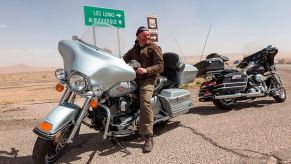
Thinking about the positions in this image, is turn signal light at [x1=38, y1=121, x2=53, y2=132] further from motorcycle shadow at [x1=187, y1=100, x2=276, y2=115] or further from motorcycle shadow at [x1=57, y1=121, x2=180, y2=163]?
motorcycle shadow at [x1=187, y1=100, x2=276, y2=115]

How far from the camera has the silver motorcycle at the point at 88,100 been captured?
3.87 meters

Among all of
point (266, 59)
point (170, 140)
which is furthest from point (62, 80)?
point (266, 59)

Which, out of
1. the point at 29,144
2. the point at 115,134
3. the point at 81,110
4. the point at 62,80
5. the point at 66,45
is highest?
the point at 66,45

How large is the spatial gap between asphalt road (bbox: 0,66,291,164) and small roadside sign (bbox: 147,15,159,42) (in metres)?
4.64

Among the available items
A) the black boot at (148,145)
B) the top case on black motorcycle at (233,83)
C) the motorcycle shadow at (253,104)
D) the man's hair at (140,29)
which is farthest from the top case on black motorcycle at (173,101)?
the motorcycle shadow at (253,104)

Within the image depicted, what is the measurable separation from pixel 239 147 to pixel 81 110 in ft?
8.31

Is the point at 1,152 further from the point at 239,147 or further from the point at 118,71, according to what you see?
the point at 239,147

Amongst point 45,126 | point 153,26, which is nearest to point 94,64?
point 45,126

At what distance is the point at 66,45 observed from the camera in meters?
4.32

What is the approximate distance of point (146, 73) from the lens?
4969 millimetres

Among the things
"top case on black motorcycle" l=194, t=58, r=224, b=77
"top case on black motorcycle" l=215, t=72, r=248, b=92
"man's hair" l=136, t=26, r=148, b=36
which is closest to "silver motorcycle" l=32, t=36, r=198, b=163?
"man's hair" l=136, t=26, r=148, b=36

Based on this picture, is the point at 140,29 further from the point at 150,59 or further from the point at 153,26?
the point at 153,26

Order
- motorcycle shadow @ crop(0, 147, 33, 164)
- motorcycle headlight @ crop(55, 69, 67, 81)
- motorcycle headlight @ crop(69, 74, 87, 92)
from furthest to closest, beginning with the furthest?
motorcycle shadow @ crop(0, 147, 33, 164) < motorcycle headlight @ crop(55, 69, 67, 81) < motorcycle headlight @ crop(69, 74, 87, 92)

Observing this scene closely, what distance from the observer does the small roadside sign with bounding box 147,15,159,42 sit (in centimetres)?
1117
